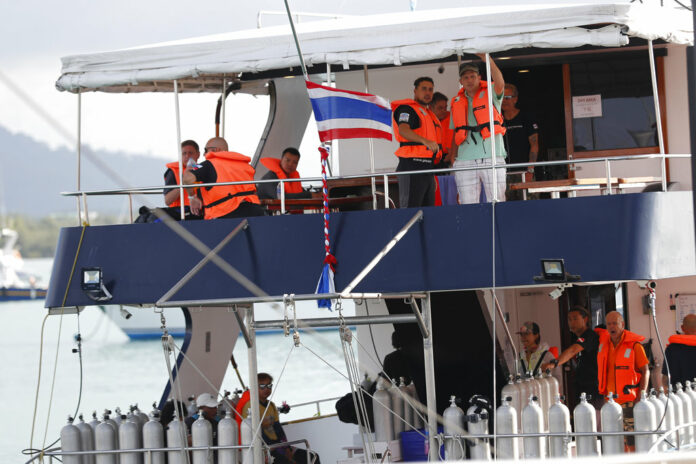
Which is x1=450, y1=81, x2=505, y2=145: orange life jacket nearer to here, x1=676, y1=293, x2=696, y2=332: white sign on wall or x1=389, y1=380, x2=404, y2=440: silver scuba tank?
x1=389, y1=380, x2=404, y2=440: silver scuba tank

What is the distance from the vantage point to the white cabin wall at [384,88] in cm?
1368

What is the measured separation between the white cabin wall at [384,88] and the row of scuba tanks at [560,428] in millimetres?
4271

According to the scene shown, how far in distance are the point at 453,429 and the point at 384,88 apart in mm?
5253

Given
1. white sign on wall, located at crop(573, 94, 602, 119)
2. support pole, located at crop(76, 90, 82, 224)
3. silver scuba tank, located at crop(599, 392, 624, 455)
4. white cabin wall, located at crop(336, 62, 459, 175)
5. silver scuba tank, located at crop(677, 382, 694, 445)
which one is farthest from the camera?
white cabin wall, located at crop(336, 62, 459, 175)

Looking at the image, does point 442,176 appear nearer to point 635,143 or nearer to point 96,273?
point 635,143

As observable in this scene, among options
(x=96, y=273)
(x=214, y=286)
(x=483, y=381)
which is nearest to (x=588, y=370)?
(x=483, y=381)

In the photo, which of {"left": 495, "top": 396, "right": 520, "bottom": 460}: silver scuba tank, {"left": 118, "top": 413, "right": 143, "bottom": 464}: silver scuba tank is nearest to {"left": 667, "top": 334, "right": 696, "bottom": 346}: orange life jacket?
{"left": 495, "top": 396, "right": 520, "bottom": 460}: silver scuba tank

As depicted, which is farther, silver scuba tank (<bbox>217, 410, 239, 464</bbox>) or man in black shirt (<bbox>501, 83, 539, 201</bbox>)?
man in black shirt (<bbox>501, 83, 539, 201</bbox>)

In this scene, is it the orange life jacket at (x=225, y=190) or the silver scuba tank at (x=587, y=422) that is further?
the orange life jacket at (x=225, y=190)

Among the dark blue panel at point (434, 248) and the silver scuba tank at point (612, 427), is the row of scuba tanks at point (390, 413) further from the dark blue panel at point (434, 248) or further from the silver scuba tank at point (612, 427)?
the silver scuba tank at point (612, 427)

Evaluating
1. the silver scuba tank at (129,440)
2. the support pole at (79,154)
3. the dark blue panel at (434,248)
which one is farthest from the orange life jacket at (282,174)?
the silver scuba tank at (129,440)

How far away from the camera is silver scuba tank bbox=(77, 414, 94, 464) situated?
11.2m

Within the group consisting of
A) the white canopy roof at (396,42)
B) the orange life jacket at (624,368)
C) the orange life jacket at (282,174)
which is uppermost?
the white canopy roof at (396,42)

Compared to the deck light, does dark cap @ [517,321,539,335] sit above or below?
below
